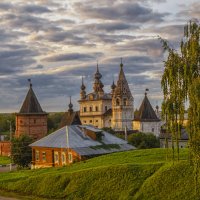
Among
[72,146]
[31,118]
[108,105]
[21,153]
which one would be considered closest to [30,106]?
[31,118]

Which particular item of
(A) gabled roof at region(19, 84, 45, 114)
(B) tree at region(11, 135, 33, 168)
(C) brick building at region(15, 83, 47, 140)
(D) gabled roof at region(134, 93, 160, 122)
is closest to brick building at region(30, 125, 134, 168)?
(B) tree at region(11, 135, 33, 168)

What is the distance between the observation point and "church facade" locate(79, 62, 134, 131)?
104 metres

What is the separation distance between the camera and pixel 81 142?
42.4 metres

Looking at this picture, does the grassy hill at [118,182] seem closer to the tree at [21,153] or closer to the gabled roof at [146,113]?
the tree at [21,153]

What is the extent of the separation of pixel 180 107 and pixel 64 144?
959 inches

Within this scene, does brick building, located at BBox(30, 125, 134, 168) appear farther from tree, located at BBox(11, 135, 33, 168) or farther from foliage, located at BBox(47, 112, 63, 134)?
foliage, located at BBox(47, 112, 63, 134)

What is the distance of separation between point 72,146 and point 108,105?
7842 centimetres

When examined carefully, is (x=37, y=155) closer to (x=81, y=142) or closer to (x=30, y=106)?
(x=81, y=142)

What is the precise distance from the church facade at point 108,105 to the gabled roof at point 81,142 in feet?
186

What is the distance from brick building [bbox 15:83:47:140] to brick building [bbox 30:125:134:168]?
25214 millimetres

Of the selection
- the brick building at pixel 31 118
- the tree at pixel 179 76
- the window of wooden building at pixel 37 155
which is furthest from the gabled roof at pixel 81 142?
the brick building at pixel 31 118

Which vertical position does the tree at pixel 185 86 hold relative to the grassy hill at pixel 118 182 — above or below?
above

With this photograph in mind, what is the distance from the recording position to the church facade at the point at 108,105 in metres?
104

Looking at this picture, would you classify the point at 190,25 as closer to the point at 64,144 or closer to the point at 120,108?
the point at 64,144
